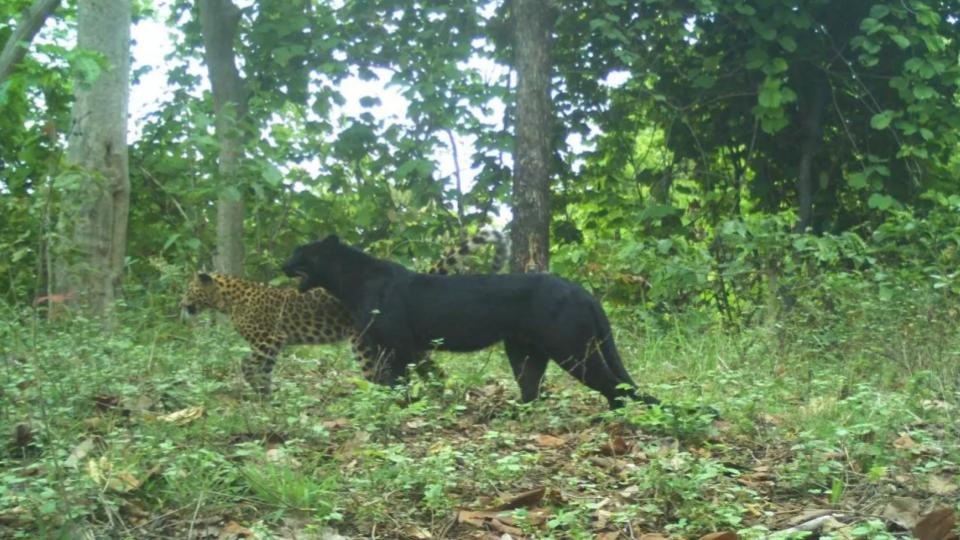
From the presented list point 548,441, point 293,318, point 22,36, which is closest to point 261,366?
point 293,318

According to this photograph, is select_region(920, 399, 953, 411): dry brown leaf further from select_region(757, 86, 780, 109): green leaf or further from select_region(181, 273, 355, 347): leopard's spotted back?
select_region(757, 86, 780, 109): green leaf

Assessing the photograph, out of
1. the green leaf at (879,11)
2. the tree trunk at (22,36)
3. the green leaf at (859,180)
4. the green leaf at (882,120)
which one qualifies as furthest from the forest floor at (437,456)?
the green leaf at (879,11)

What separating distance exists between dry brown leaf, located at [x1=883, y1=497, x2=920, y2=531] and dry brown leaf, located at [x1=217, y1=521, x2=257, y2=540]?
2.61 metres

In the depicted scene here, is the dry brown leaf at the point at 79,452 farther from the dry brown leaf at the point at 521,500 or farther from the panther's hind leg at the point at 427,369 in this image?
the panther's hind leg at the point at 427,369

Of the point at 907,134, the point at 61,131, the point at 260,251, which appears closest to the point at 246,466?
the point at 61,131

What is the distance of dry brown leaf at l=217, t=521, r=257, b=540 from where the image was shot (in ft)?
15.0

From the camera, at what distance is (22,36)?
6203 mm

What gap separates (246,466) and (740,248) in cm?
784

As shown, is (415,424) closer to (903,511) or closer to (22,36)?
(903,511)

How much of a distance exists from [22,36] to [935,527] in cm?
511

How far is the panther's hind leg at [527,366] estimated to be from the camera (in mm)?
7957

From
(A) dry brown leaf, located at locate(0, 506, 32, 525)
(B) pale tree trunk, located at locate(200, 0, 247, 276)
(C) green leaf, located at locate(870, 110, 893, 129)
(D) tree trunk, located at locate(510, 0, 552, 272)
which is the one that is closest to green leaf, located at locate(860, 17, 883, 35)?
(C) green leaf, located at locate(870, 110, 893, 129)

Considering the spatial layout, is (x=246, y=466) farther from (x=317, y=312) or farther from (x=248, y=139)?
(x=248, y=139)

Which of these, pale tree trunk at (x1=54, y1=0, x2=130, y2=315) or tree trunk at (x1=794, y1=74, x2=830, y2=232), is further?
tree trunk at (x1=794, y1=74, x2=830, y2=232)
